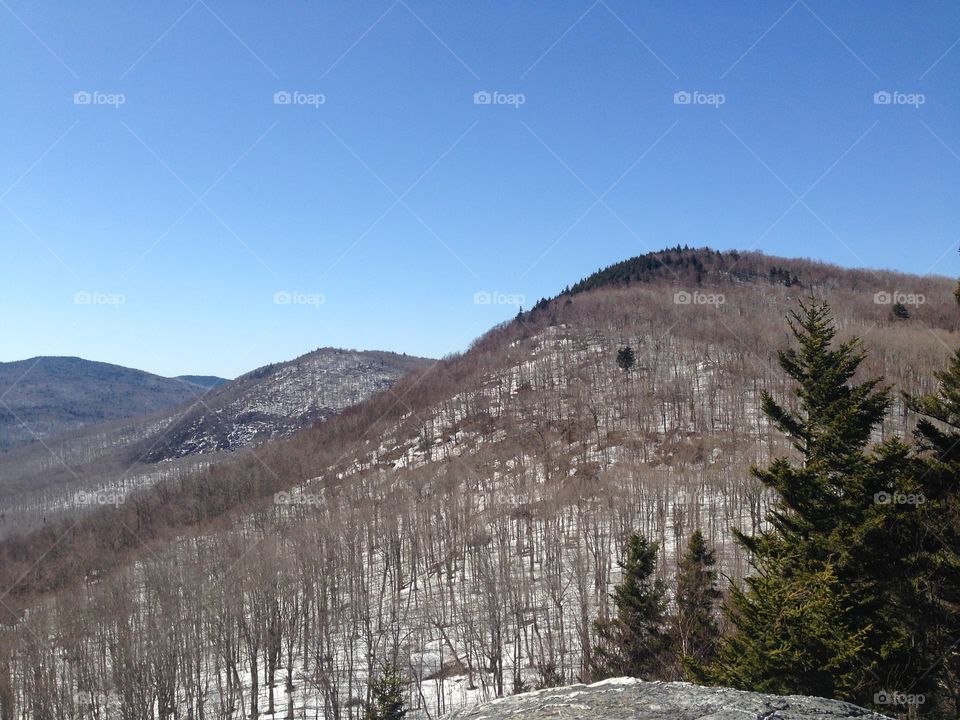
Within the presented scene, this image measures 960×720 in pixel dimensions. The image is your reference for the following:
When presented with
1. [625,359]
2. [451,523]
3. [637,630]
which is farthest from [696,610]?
[625,359]

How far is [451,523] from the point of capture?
2253 inches

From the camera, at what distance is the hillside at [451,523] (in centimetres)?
3744

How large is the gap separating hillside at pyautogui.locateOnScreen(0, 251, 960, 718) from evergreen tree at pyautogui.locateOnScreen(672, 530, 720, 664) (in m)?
13.0

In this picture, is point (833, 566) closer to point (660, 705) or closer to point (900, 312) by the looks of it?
point (660, 705)

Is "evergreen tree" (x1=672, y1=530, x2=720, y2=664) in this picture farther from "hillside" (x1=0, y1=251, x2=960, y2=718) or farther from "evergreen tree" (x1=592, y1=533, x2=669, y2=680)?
"hillside" (x1=0, y1=251, x2=960, y2=718)

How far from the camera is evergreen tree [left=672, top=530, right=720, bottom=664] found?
22469 millimetres

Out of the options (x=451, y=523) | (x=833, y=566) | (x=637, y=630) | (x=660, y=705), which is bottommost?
(x=451, y=523)

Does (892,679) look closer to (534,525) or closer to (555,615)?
(555,615)

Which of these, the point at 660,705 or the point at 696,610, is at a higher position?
the point at 660,705

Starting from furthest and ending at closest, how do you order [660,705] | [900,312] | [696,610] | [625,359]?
[900,312], [625,359], [696,610], [660,705]

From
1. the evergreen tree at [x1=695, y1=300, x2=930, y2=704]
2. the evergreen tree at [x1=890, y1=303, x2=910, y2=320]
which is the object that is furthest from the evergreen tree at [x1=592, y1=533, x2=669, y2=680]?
the evergreen tree at [x1=890, y1=303, x2=910, y2=320]

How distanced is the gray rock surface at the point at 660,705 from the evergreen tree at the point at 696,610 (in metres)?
15.6

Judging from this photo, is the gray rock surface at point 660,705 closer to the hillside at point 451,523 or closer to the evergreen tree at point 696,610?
the evergreen tree at point 696,610

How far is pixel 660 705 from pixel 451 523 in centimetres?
5190
